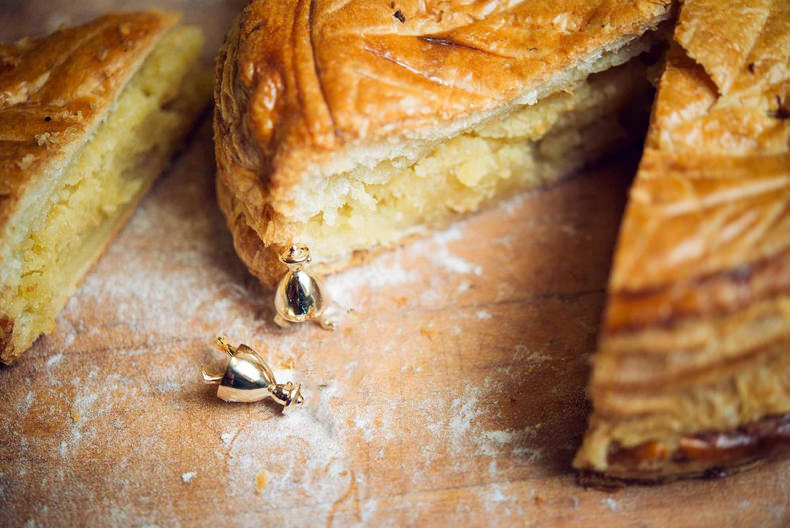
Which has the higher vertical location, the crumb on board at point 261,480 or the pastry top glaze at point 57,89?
the pastry top glaze at point 57,89

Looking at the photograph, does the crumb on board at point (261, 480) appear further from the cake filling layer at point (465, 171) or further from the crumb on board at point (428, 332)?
the cake filling layer at point (465, 171)

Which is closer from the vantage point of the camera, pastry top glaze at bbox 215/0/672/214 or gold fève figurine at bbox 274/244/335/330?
pastry top glaze at bbox 215/0/672/214

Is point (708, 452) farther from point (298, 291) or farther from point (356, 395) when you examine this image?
point (298, 291)

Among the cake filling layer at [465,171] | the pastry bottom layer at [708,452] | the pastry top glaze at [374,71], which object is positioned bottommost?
the pastry bottom layer at [708,452]

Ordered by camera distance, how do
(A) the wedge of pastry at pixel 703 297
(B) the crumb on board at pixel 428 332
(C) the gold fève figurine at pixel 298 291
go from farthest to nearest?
(B) the crumb on board at pixel 428 332
(C) the gold fève figurine at pixel 298 291
(A) the wedge of pastry at pixel 703 297

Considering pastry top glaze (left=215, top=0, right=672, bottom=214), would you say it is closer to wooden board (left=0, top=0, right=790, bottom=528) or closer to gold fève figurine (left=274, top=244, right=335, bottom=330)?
gold fève figurine (left=274, top=244, right=335, bottom=330)

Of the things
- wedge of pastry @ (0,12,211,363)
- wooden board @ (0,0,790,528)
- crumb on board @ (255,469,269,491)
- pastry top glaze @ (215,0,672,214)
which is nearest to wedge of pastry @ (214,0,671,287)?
pastry top glaze @ (215,0,672,214)

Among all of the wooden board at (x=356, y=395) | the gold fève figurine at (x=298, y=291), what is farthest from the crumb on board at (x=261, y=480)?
the gold fève figurine at (x=298, y=291)

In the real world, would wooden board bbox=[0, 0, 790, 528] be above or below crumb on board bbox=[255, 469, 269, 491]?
above
